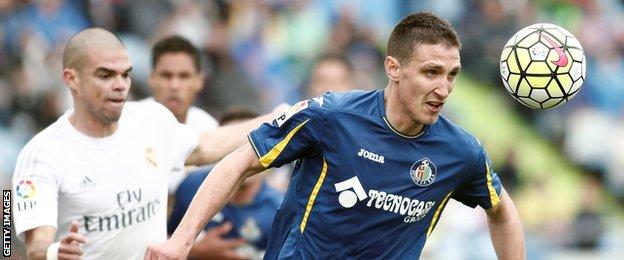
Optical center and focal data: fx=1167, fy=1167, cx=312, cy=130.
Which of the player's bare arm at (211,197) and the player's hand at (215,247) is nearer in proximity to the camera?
the player's bare arm at (211,197)

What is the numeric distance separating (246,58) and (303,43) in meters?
0.93

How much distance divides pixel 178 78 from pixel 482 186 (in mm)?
4133

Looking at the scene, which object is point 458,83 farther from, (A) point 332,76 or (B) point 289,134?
(B) point 289,134

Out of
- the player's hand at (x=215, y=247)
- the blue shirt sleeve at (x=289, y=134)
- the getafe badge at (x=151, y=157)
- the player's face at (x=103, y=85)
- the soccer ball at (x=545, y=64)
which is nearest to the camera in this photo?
the blue shirt sleeve at (x=289, y=134)

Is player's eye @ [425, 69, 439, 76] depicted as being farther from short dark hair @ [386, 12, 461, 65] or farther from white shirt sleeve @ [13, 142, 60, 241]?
white shirt sleeve @ [13, 142, 60, 241]

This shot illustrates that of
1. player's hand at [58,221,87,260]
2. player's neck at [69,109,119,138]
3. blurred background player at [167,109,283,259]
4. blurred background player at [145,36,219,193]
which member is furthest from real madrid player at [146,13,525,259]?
blurred background player at [145,36,219,193]

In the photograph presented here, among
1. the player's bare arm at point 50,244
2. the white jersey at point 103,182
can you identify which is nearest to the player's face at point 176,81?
the white jersey at point 103,182

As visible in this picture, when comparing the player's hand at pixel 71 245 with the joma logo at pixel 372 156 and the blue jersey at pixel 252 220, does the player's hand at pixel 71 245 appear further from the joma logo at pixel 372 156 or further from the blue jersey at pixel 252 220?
the blue jersey at pixel 252 220

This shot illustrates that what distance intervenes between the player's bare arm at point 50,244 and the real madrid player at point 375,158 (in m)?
0.78

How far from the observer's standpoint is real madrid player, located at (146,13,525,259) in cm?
Result: 645

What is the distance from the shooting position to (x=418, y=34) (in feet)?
21.2

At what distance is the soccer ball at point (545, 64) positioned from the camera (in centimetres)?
675

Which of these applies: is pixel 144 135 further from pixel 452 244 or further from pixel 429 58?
pixel 452 244

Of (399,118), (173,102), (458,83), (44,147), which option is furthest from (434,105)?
(458,83)
